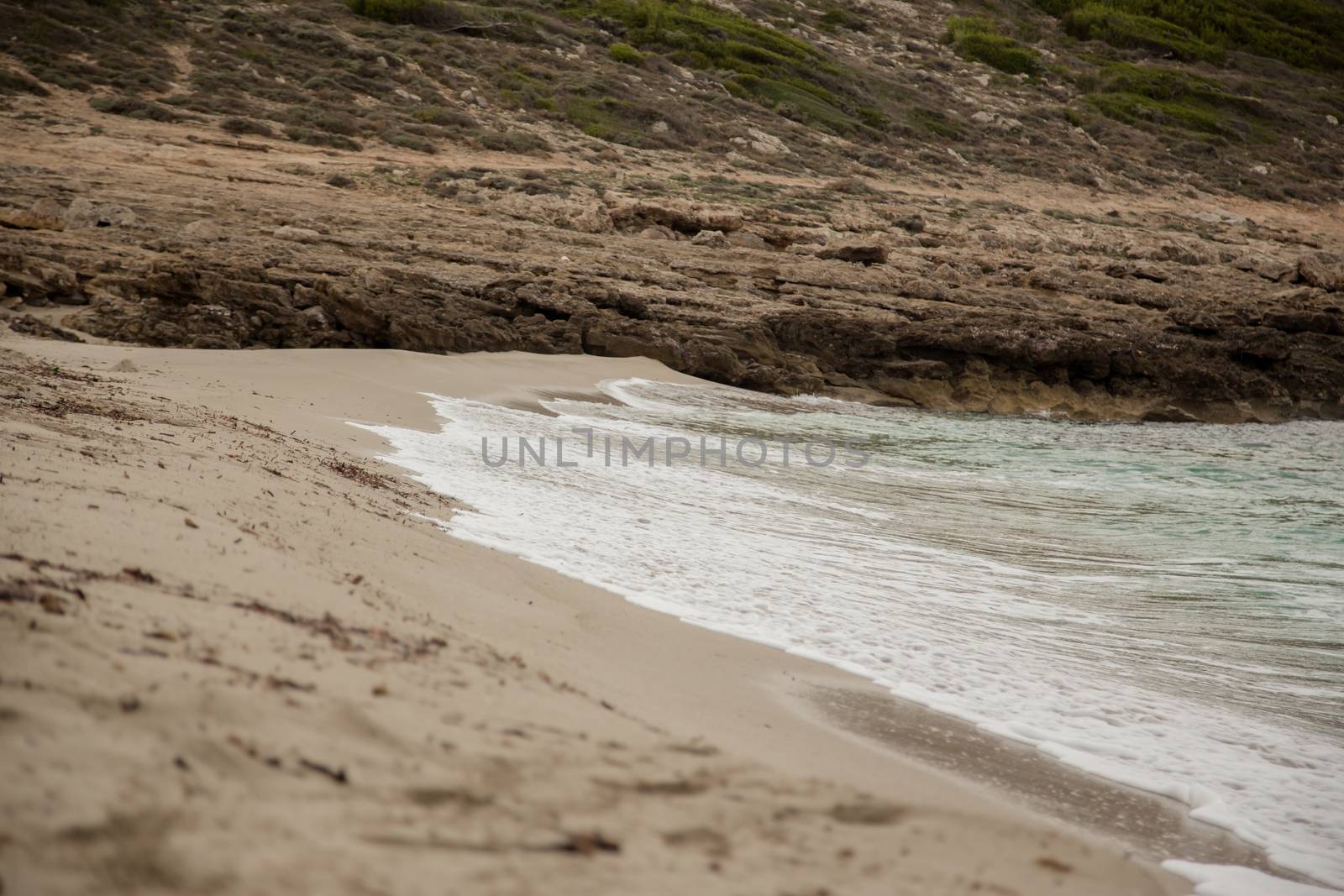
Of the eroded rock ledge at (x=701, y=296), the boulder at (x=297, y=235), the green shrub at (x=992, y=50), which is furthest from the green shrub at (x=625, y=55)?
the boulder at (x=297, y=235)

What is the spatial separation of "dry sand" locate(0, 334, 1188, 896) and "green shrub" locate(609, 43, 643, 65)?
37.3 meters

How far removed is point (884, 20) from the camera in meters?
52.1

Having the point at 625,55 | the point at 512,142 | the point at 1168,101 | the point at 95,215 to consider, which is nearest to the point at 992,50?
the point at 1168,101

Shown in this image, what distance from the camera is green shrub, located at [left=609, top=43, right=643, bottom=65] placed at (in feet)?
127

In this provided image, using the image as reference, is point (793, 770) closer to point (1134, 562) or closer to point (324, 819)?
point (324, 819)

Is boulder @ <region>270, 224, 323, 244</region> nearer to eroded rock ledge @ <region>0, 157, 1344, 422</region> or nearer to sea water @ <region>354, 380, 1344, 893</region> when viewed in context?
eroded rock ledge @ <region>0, 157, 1344, 422</region>

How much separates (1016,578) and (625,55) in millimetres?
36575

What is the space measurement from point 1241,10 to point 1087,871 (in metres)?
73.6

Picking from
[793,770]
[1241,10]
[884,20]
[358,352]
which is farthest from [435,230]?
[1241,10]

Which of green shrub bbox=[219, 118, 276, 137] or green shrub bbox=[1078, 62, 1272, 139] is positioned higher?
green shrub bbox=[1078, 62, 1272, 139]

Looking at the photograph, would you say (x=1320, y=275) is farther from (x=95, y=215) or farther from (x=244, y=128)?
(x=244, y=128)

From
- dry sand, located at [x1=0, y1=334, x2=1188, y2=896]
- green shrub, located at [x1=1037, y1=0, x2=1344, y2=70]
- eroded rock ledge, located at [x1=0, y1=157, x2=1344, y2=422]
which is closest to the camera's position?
dry sand, located at [x1=0, y1=334, x2=1188, y2=896]

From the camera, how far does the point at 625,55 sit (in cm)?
3881

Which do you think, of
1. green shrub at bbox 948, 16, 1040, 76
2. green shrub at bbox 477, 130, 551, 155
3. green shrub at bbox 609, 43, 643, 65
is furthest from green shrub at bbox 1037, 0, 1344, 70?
green shrub at bbox 477, 130, 551, 155
